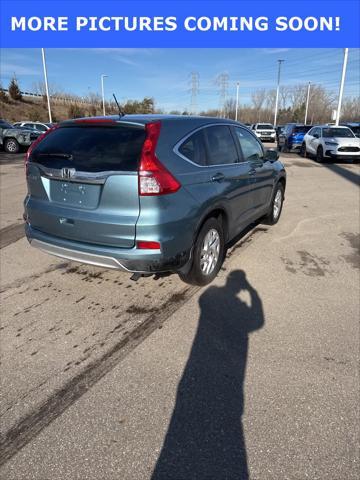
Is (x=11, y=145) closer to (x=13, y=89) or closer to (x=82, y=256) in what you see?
(x=82, y=256)

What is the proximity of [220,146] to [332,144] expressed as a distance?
14160mm

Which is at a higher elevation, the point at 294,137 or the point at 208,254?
the point at 294,137

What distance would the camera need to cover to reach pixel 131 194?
300cm

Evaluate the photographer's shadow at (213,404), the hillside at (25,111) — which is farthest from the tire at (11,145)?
the hillside at (25,111)

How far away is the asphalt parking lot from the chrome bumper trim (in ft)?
1.67

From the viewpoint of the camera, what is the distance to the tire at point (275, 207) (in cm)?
604

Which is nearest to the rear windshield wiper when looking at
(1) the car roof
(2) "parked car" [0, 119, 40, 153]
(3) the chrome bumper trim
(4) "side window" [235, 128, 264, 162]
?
(1) the car roof

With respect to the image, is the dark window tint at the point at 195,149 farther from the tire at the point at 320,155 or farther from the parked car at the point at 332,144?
the tire at the point at 320,155

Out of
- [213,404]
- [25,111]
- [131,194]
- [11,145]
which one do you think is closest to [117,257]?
[131,194]

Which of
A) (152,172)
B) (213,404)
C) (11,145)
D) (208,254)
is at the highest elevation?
(152,172)

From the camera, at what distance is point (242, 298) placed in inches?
151

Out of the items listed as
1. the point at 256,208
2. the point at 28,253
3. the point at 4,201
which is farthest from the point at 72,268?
the point at 4,201

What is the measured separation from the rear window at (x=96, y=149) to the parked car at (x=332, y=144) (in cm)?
1526

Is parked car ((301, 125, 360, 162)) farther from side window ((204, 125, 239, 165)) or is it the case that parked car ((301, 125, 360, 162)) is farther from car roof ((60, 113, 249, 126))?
car roof ((60, 113, 249, 126))
